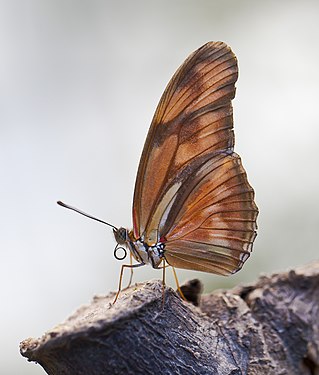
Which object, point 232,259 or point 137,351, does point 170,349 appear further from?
point 232,259

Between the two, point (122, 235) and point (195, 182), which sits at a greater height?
point (195, 182)

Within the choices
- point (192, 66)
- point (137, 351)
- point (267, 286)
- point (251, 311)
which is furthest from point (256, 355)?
point (192, 66)

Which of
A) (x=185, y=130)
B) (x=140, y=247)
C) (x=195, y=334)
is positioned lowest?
(x=195, y=334)

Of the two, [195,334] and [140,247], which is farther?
[140,247]

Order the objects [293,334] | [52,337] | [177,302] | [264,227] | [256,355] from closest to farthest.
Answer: [52,337] < [177,302] < [256,355] < [293,334] < [264,227]

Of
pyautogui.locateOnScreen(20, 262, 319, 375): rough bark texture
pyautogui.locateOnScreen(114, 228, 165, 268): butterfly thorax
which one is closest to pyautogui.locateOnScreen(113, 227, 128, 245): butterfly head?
pyautogui.locateOnScreen(114, 228, 165, 268): butterfly thorax

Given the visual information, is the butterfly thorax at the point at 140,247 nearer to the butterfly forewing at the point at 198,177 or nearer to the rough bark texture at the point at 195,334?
the butterfly forewing at the point at 198,177

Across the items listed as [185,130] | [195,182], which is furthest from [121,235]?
[185,130]

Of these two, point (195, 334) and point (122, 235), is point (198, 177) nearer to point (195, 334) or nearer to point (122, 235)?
point (122, 235)
